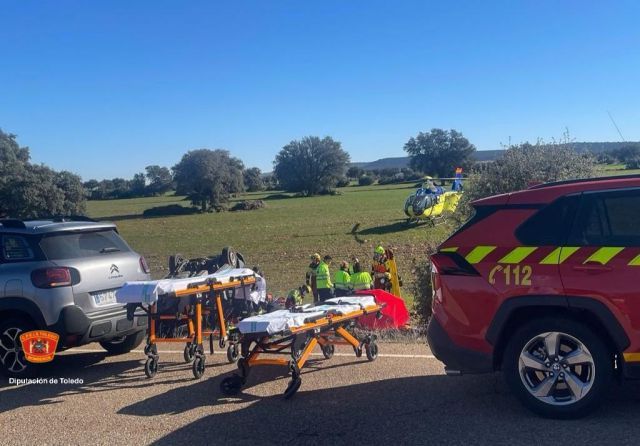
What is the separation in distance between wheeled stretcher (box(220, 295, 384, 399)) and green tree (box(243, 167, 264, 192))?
10452 centimetres

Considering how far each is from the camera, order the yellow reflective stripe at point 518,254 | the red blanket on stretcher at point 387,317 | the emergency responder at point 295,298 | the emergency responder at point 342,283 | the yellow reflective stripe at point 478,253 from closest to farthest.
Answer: the yellow reflective stripe at point 518,254 → the yellow reflective stripe at point 478,253 → the red blanket on stretcher at point 387,317 → the emergency responder at point 295,298 → the emergency responder at point 342,283

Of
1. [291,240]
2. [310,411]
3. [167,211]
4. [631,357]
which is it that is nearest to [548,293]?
[631,357]

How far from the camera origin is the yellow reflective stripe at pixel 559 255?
4691 mm

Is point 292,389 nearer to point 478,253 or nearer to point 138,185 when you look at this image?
point 478,253

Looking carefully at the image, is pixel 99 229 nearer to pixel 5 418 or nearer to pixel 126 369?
pixel 126 369

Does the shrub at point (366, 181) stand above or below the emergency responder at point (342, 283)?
above

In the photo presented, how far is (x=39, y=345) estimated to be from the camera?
6715mm

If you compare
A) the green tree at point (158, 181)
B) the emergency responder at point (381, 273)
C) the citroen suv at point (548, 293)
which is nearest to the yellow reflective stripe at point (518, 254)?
the citroen suv at point (548, 293)

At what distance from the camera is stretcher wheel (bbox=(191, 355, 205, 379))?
21.3 ft

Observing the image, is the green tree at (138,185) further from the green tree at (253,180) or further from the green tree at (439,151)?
the green tree at (439,151)

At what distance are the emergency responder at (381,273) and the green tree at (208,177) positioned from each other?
59085 mm

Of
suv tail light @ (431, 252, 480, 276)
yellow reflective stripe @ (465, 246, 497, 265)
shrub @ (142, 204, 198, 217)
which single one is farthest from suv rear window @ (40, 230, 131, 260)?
shrub @ (142, 204, 198, 217)

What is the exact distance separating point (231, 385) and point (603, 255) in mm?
3419

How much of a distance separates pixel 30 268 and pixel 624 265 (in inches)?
228
